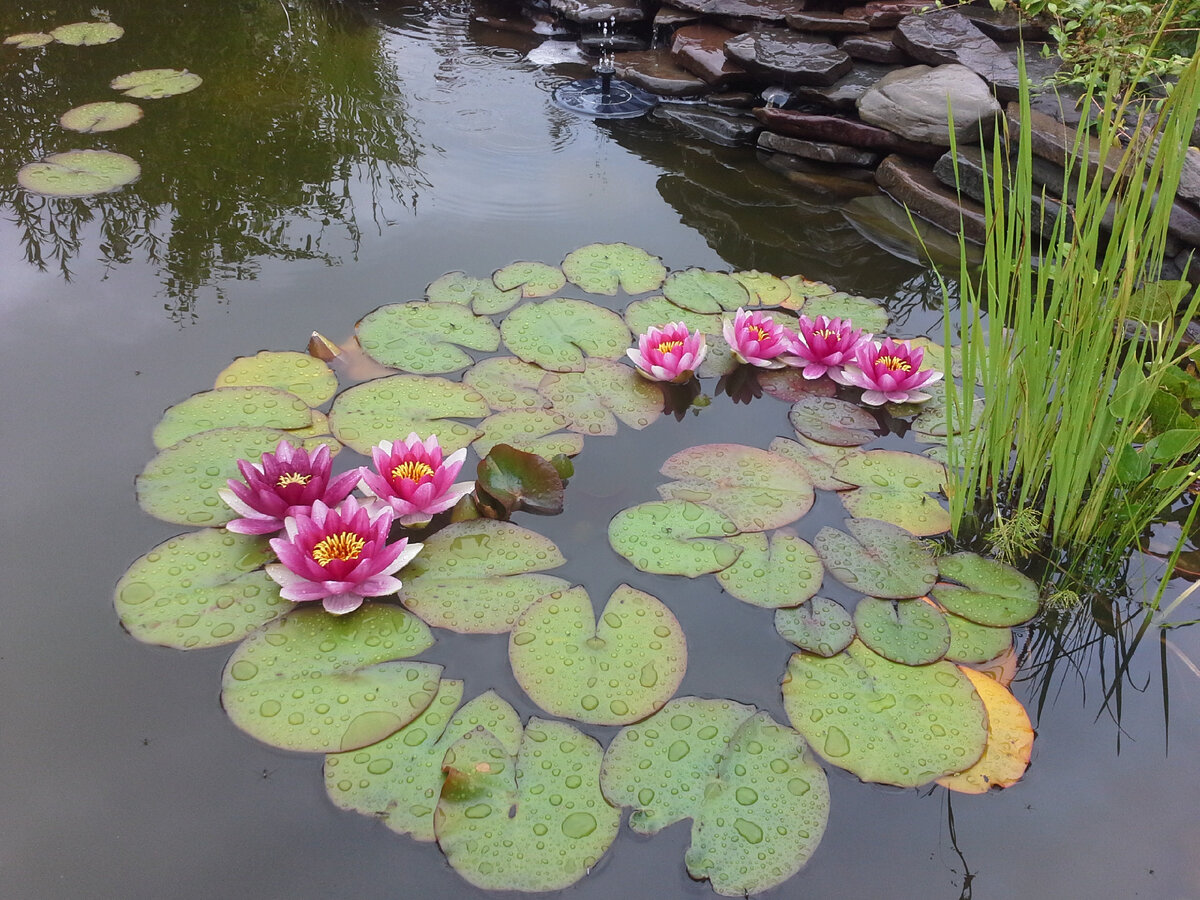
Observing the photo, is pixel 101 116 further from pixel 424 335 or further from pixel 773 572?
pixel 773 572

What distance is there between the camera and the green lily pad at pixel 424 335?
99.0 inches

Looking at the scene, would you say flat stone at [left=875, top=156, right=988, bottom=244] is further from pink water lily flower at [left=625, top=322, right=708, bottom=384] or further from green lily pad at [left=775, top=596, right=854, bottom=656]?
green lily pad at [left=775, top=596, right=854, bottom=656]

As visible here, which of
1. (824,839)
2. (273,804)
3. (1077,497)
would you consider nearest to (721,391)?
(1077,497)

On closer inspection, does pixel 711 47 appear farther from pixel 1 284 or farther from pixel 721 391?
pixel 1 284

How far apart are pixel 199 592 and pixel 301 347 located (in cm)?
101

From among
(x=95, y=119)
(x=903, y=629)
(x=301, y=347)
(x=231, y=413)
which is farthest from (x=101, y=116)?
(x=903, y=629)

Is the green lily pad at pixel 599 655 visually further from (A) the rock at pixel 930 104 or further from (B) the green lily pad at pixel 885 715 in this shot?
(A) the rock at pixel 930 104

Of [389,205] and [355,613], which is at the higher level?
[389,205]

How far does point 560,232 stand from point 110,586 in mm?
2092

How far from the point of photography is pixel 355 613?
1785 mm

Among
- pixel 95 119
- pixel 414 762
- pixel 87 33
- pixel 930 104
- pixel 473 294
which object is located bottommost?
pixel 414 762

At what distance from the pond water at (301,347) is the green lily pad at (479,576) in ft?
0.21

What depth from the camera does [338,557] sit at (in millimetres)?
1771

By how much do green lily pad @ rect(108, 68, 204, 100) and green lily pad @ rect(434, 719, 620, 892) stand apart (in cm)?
403
